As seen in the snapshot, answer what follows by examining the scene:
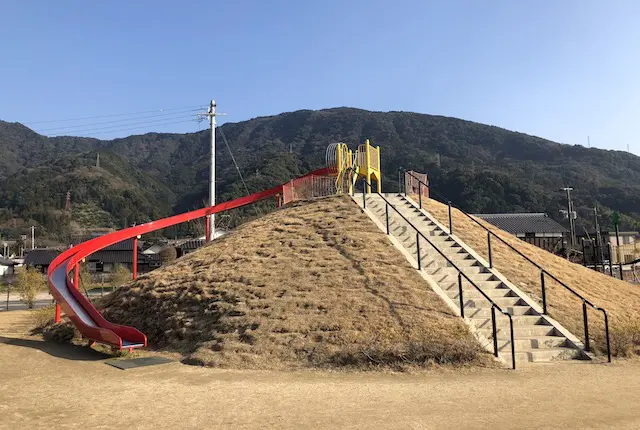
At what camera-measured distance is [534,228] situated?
49125mm

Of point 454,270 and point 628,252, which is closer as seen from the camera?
point 454,270

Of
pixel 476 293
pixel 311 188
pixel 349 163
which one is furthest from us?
pixel 349 163

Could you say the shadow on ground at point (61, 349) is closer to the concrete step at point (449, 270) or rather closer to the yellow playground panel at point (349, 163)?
the concrete step at point (449, 270)

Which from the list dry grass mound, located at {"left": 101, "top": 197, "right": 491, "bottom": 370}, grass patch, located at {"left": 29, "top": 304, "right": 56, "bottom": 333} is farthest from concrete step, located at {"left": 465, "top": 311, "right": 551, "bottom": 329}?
grass patch, located at {"left": 29, "top": 304, "right": 56, "bottom": 333}

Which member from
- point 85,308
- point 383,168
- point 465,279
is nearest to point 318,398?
point 465,279

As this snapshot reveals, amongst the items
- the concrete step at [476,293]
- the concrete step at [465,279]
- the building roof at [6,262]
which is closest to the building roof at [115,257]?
the building roof at [6,262]

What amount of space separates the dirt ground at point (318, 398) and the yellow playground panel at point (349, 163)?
1192cm

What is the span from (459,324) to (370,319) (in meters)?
1.72

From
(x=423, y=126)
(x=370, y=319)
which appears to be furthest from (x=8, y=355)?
(x=423, y=126)

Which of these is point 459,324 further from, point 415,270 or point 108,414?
point 108,414

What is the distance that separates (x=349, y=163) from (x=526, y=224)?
118 feet

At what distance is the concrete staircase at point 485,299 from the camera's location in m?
9.26

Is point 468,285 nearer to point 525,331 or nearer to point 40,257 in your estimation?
point 525,331

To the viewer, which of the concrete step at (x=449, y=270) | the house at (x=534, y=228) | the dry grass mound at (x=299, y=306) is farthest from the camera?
the house at (x=534, y=228)
